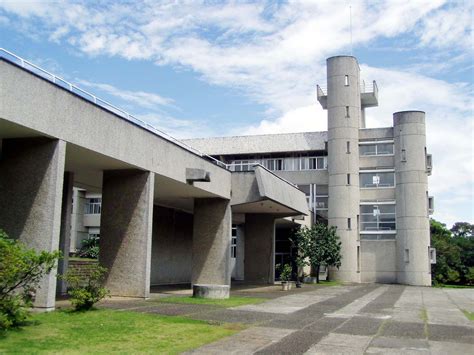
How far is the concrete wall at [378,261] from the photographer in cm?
4366

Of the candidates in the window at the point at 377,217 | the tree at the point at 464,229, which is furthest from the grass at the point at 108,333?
the tree at the point at 464,229

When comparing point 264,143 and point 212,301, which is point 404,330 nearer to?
point 212,301

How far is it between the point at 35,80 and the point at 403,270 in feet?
120

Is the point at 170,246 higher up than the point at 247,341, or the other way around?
the point at 170,246

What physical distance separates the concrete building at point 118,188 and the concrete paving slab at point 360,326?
6603 millimetres

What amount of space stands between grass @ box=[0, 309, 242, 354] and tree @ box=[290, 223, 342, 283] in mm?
24136

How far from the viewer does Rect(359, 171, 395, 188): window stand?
146 feet

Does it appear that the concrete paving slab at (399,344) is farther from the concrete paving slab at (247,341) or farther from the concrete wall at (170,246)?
the concrete wall at (170,246)

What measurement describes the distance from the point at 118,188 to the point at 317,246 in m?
22.3

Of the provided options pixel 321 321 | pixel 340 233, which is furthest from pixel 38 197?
pixel 340 233

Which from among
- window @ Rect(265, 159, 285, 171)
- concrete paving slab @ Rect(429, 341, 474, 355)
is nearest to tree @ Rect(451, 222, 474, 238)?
window @ Rect(265, 159, 285, 171)

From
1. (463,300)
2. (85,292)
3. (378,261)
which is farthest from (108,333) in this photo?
(378,261)

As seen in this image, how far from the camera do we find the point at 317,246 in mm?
38125

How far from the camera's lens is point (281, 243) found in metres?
44.8
